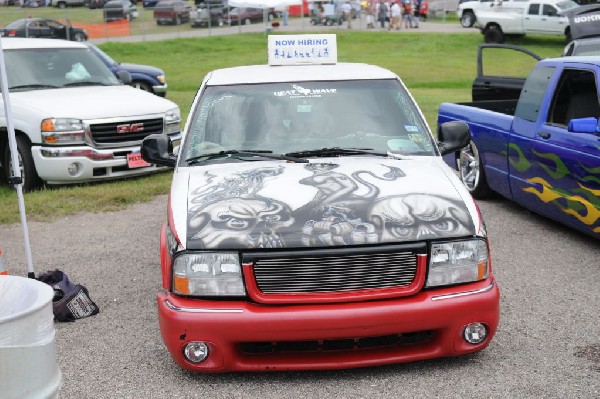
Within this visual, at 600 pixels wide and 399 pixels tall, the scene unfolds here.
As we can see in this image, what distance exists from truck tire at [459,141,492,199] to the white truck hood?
3.87 metres

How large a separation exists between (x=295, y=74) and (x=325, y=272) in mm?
2155

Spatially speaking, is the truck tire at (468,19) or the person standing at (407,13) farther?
the person standing at (407,13)

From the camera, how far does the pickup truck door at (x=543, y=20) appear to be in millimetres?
36062

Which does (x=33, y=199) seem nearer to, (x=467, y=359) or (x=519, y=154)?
(x=519, y=154)

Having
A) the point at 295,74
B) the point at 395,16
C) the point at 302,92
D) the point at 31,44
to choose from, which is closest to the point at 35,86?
the point at 31,44

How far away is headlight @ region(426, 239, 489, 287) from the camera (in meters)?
4.13

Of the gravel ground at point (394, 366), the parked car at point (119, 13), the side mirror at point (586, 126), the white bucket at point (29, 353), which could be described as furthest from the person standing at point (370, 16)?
the white bucket at point (29, 353)

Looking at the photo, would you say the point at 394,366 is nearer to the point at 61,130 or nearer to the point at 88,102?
the point at 61,130

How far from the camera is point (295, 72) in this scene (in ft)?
19.4

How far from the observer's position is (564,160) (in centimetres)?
675

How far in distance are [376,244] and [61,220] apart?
16.9 ft

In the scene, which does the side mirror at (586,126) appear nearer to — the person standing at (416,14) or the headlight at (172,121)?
the headlight at (172,121)

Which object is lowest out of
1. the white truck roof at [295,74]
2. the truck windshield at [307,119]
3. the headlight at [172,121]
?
the headlight at [172,121]

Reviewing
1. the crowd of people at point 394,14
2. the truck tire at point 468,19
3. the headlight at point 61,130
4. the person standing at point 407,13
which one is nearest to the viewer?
the headlight at point 61,130
